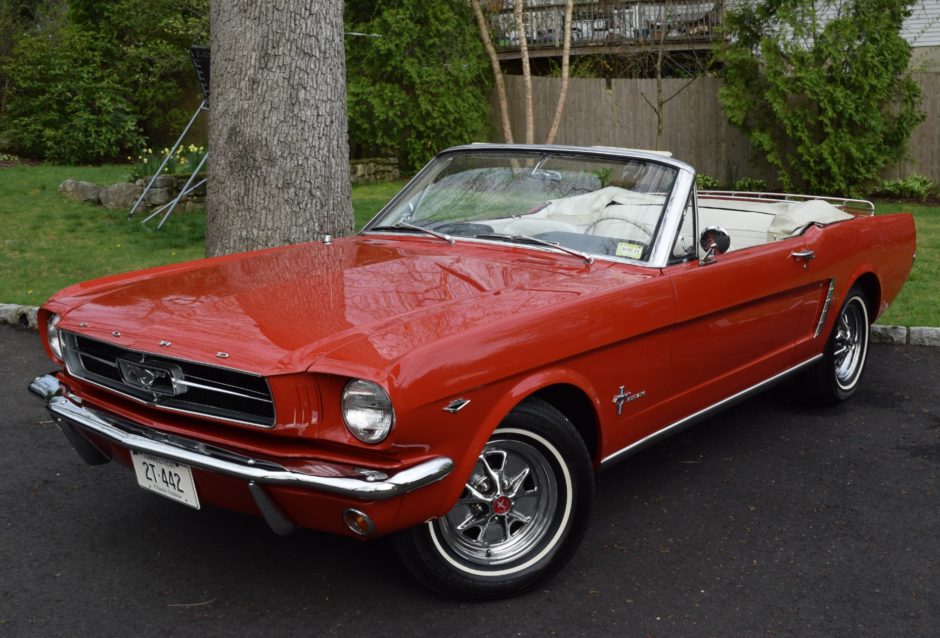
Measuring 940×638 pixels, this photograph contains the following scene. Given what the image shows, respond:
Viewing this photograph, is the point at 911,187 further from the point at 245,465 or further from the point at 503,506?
the point at 245,465

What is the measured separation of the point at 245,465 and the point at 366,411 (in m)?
0.43

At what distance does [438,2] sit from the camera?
1738 centimetres

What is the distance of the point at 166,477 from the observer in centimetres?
333

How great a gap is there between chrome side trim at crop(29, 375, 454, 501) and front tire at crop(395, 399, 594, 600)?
0.35m

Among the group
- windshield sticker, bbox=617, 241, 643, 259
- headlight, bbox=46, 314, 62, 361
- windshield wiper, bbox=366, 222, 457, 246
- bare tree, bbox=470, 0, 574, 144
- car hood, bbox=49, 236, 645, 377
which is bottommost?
headlight, bbox=46, 314, 62, 361

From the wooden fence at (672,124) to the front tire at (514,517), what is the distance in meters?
13.1

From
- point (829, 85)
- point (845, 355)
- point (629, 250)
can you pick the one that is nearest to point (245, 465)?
point (629, 250)

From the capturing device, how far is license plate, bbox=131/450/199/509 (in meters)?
3.26

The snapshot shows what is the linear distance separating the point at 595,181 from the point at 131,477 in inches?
100

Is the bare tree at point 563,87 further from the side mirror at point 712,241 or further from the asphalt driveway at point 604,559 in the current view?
the side mirror at point 712,241

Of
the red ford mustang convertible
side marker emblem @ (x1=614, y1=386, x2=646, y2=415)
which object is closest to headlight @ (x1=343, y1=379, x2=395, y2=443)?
the red ford mustang convertible

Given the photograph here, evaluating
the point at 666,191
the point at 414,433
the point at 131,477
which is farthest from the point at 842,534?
the point at 131,477

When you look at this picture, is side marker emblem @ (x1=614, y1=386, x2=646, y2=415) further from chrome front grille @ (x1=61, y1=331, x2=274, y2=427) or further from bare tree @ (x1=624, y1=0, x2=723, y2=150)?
bare tree @ (x1=624, y1=0, x2=723, y2=150)

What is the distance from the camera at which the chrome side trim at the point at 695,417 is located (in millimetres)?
3932
